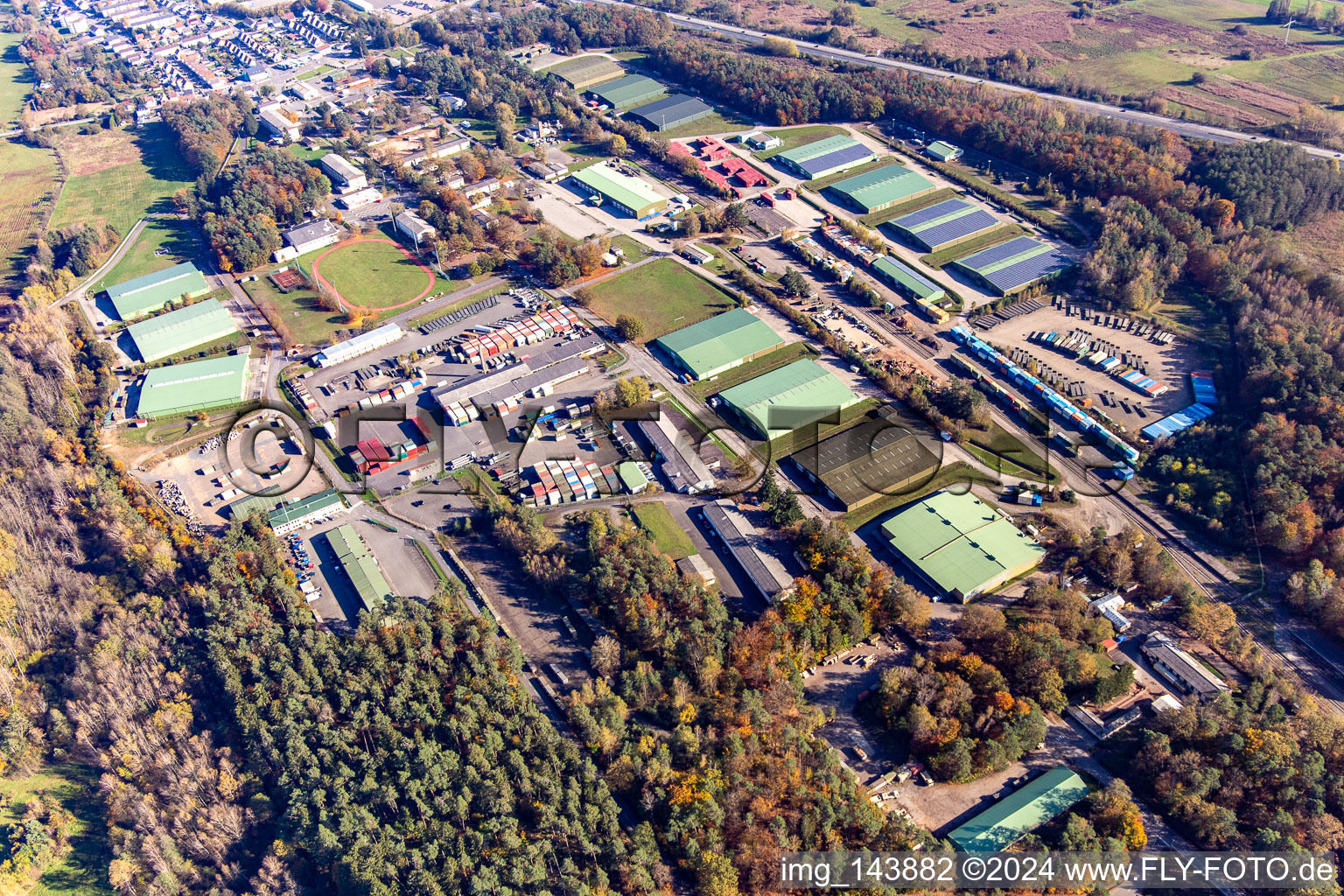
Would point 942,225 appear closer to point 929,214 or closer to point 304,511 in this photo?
point 929,214

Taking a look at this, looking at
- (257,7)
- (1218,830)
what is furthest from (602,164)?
(257,7)

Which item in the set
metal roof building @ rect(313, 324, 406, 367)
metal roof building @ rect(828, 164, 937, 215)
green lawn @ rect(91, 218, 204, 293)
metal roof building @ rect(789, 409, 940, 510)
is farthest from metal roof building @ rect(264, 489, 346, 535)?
metal roof building @ rect(828, 164, 937, 215)

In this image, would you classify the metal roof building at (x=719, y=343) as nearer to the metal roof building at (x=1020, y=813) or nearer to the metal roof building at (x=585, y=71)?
the metal roof building at (x=1020, y=813)

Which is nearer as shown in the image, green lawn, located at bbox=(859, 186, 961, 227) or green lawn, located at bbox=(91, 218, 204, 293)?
green lawn, located at bbox=(91, 218, 204, 293)

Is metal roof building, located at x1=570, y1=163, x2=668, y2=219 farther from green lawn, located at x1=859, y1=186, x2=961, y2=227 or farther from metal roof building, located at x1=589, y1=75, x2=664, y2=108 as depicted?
green lawn, located at x1=859, y1=186, x2=961, y2=227

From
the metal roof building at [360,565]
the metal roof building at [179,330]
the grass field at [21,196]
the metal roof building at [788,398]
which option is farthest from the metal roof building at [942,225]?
the grass field at [21,196]

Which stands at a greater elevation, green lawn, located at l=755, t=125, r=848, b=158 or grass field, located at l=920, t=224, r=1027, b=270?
green lawn, located at l=755, t=125, r=848, b=158
